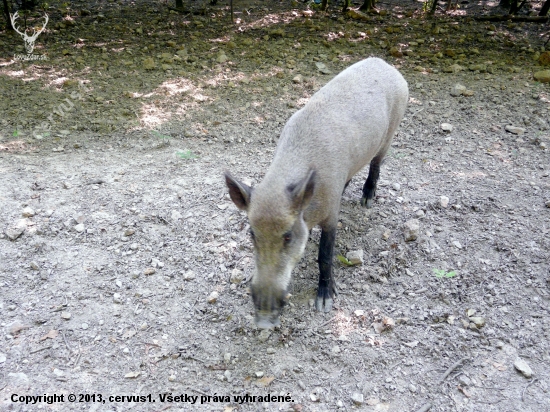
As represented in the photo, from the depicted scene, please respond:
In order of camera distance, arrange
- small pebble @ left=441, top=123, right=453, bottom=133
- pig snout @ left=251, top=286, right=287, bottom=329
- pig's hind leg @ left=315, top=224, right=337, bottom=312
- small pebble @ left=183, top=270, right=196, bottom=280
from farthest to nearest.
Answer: small pebble @ left=441, top=123, right=453, bottom=133, small pebble @ left=183, top=270, right=196, bottom=280, pig's hind leg @ left=315, top=224, right=337, bottom=312, pig snout @ left=251, top=286, right=287, bottom=329

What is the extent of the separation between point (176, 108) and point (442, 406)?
14.7 ft

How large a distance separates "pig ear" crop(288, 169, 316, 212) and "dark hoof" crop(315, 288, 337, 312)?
34.4 inches

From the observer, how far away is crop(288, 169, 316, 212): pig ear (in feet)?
8.06

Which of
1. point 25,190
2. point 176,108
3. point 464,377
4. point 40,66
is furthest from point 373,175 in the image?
point 40,66

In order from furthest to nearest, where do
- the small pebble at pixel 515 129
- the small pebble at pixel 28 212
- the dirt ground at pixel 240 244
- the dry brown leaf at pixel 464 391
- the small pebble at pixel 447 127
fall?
1. the small pebble at pixel 447 127
2. the small pebble at pixel 515 129
3. the small pebble at pixel 28 212
4. the dirt ground at pixel 240 244
5. the dry brown leaf at pixel 464 391

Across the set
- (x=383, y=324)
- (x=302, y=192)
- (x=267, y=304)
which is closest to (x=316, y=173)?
(x=302, y=192)

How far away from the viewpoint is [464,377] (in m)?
2.66

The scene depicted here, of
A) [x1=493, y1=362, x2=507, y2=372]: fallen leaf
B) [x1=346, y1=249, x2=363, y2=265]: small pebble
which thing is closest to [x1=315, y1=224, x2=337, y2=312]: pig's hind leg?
[x1=346, y1=249, x2=363, y2=265]: small pebble

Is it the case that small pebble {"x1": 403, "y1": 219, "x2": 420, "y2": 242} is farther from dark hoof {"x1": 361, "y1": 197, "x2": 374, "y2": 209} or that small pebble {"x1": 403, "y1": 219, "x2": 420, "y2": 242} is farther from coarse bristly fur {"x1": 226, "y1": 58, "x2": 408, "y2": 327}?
coarse bristly fur {"x1": 226, "y1": 58, "x2": 408, "y2": 327}

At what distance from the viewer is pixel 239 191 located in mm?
2551

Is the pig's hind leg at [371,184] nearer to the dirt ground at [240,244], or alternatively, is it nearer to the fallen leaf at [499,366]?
the dirt ground at [240,244]

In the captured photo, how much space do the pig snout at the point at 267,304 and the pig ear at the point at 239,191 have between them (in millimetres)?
497

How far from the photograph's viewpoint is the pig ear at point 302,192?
2457 millimetres

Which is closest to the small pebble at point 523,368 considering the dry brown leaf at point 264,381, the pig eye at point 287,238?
the dry brown leaf at point 264,381
